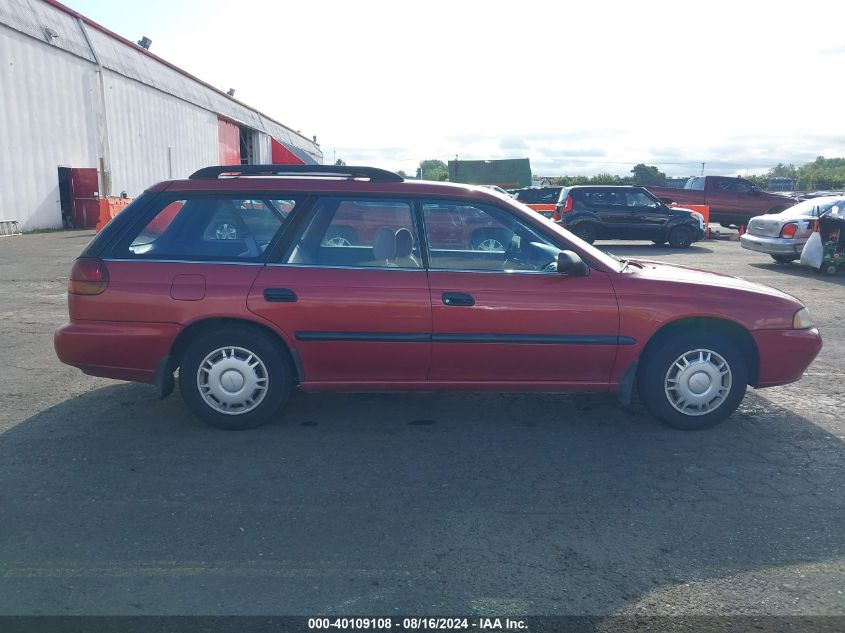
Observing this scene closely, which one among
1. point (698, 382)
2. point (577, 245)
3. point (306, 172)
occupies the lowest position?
point (698, 382)

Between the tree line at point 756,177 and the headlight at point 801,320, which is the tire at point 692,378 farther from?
the tree line at point 756,177

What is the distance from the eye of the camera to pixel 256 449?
4.46 m

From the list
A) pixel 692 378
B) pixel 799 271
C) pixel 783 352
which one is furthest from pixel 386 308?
pixel 799 271

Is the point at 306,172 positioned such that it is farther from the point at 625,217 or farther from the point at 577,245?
the point at 625,217

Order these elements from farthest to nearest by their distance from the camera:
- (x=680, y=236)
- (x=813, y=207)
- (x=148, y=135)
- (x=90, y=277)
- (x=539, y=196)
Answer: (x=148, y=135)
(x=539, y=196)
(x=680, y=236)
(x=813, y=207)
(x=90, y=277)

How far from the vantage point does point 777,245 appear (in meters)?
14.0

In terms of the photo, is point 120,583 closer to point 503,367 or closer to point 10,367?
point 503,367

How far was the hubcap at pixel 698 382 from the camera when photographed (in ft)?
15.6

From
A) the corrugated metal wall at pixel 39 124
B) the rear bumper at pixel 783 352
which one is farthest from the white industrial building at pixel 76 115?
the rear bumper at pixel 783 352

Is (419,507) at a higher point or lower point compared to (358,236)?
lower

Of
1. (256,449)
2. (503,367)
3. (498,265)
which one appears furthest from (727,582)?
(256,449)

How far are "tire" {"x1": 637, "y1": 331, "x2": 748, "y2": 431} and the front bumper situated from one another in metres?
10.4

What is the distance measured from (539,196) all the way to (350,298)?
24185 millimetres

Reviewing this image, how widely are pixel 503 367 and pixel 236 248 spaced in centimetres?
192
